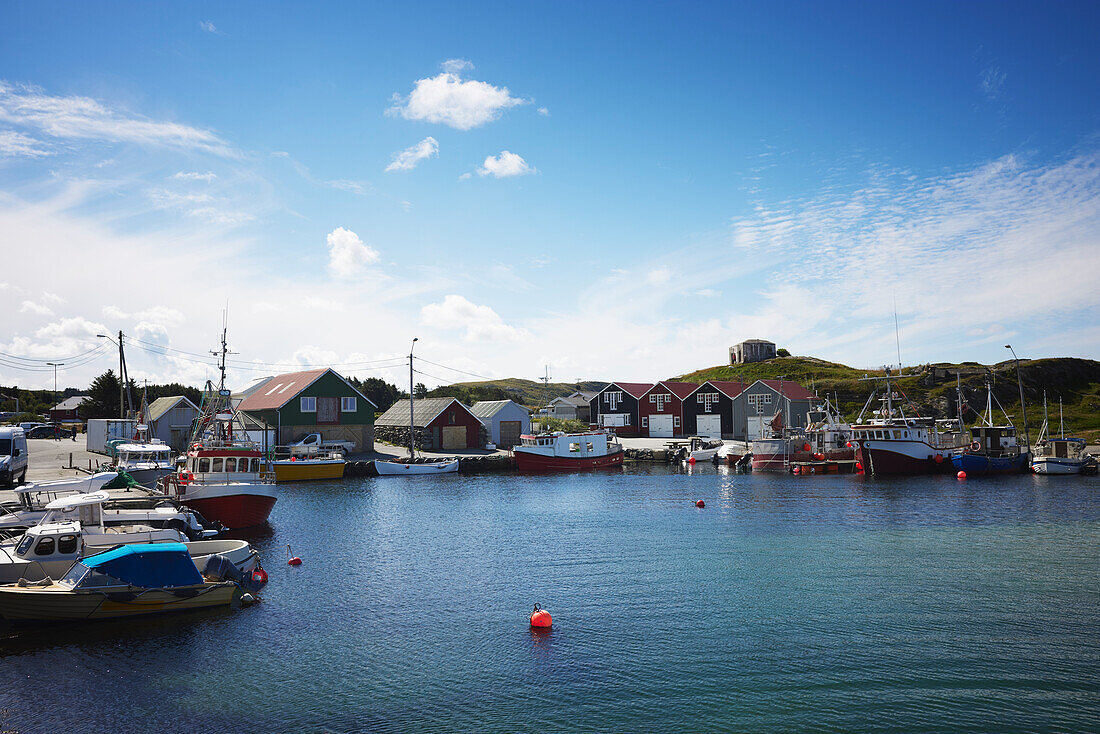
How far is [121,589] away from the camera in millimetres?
20125

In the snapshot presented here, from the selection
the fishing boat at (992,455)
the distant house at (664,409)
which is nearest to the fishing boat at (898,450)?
the fishing boat at (992,455)

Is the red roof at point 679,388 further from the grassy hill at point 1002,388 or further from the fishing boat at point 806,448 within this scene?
the fishing boat at point 806,448

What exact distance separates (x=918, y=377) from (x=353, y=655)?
10249 cm

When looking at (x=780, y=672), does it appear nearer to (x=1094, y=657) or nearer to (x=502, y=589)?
(x=1094, y=657)

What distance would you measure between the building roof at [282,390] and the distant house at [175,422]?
591 centimetres

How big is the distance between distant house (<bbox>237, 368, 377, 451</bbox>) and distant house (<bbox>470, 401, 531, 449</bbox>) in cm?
1456

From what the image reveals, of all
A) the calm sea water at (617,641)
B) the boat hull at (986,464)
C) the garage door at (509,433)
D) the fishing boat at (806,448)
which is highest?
the garage door at (509,433)

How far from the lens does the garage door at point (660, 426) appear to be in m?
91.8

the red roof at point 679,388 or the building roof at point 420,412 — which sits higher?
the red roof at point 679,388

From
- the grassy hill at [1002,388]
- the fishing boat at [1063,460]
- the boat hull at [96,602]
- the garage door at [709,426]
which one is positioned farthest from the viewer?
the grassy hill at [1002,388]

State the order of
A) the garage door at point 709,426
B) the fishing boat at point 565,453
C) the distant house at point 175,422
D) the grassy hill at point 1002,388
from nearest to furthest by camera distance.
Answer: the fishing boat at point 565,453 < the distant house at point 175,422 < the garage door at point 709,426 < the grassy hill at point 1002,388

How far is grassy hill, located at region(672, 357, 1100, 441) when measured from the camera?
90.5 m

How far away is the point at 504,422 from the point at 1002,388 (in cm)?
7325

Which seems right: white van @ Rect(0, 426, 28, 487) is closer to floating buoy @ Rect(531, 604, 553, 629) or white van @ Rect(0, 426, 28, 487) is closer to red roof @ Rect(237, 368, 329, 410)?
red roof @ Rect(237, 368, 329, 410)
